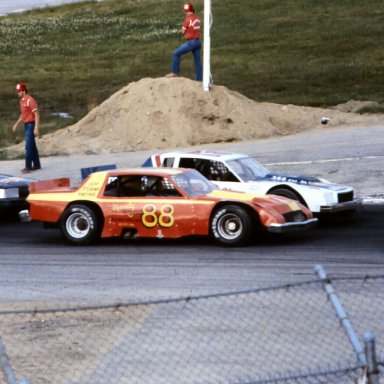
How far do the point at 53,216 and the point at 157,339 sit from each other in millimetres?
6662

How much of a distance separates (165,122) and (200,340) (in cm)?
1770

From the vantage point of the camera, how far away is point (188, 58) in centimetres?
4491

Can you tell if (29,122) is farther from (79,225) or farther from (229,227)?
(229,227)

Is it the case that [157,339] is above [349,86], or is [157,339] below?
below

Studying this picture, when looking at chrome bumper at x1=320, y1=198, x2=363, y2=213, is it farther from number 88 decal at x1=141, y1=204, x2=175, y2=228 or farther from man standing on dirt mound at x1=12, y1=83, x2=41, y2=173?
man standing on dirt mound at x1=12, y1=83, x2=41, y2=173

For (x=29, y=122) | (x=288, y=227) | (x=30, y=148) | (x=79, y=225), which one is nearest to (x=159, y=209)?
(x=79, y=225)

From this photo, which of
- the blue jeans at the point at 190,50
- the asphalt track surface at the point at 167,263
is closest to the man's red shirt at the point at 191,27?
the blue jeans at the point at 190,50

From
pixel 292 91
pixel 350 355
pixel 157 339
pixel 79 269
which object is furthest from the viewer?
pixel 292 91

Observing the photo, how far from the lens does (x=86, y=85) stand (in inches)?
1618

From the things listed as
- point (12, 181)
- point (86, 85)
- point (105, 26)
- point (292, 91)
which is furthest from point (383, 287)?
point (105, 26)

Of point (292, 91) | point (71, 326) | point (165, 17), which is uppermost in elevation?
point (165, 17)

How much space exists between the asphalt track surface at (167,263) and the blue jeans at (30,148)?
658 cm

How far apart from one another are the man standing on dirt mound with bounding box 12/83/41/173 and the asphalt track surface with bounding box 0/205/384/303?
6.31 m

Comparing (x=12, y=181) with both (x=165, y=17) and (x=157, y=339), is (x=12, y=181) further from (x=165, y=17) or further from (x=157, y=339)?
(x=165, y=17)
